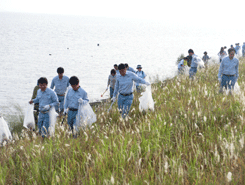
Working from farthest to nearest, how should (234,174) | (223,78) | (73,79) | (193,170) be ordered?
(223,78) → (73,79) → (193,170) → (234,174)

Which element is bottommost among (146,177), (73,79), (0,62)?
(146,177)

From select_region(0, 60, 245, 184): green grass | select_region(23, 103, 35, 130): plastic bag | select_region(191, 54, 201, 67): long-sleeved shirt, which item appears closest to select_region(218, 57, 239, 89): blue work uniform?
select_region(0, 60, 245, 184): green grass

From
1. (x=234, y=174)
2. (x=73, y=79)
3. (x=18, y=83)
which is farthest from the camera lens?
(x=18, y=83)

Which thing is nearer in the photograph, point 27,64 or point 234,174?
point 234,174

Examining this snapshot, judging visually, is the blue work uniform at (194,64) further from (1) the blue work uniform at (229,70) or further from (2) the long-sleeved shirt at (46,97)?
(2) the long-sleeved shirt at (46,97)

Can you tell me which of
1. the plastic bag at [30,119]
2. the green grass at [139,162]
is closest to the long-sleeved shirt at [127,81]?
the green grass at [139,162]

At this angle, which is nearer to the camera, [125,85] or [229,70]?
[125,85]

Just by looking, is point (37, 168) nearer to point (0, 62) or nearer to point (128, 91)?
point (128, 91)

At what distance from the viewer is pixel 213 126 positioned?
190 inches

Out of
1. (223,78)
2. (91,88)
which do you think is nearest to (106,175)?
(223,78)

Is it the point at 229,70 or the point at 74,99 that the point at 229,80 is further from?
the point at 74,99

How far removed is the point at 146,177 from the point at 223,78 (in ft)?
17.8

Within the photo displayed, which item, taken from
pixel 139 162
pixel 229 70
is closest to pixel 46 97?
pixel 139 162

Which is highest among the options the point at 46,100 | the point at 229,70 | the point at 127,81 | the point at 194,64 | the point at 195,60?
the point at 195,60
